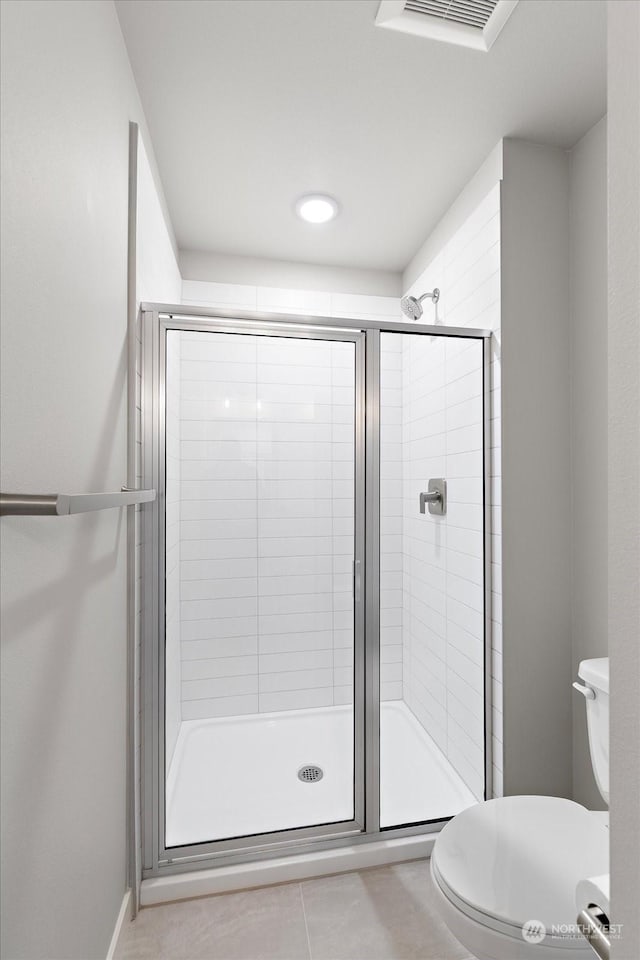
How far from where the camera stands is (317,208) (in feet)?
7.02

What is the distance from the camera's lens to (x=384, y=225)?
7.48 feet

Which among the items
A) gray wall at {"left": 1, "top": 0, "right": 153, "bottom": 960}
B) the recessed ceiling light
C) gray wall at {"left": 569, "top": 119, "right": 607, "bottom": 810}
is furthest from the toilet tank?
the recessed ceiling light

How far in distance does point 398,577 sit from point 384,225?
63.5 inches

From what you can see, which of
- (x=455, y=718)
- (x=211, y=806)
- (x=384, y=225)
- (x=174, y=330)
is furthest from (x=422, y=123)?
(x=211, y=806)

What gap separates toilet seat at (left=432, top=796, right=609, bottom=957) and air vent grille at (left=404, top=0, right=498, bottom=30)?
82.2 inches

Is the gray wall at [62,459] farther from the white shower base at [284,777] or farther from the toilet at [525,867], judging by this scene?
the toilet at [525,867]

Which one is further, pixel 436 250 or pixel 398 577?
pixel 436 250

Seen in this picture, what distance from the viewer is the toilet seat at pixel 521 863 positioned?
0.97 m

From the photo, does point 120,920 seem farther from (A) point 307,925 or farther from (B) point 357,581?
(B) point 357,581

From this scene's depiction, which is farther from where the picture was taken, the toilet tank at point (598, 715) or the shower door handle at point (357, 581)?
the shower door handle at point (357, 581)

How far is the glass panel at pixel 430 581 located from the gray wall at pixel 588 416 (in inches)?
12.6

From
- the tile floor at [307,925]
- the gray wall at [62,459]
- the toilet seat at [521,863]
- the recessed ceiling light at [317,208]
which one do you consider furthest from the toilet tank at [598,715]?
the recessed ceiling light at [317,208]

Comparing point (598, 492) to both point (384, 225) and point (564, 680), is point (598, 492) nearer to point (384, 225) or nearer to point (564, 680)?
point (564, 680)

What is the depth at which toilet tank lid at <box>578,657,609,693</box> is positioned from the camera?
123 cm
